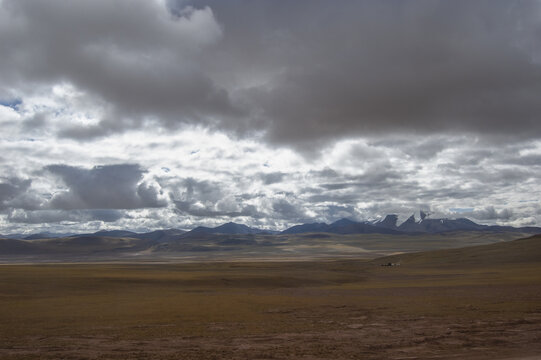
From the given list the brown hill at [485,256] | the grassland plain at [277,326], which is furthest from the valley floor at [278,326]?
the brown hill at [485,256]

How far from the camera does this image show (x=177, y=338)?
2097 cm

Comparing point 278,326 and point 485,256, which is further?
point 485,256

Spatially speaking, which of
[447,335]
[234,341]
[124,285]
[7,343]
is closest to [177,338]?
[234,341]

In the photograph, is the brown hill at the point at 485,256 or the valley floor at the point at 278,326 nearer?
the valley floor at the point at 278,326

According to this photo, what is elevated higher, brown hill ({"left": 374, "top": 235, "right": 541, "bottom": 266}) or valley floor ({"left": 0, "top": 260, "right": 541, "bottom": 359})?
valley floor ({"left": 0, "top": 260, "right": 541, "bottom": 359})

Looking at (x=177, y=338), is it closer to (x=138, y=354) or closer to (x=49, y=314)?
(x=138, y=354)

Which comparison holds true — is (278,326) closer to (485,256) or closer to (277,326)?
(277,326)

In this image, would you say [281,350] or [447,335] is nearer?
[281,350]

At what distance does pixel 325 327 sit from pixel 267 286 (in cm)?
3281

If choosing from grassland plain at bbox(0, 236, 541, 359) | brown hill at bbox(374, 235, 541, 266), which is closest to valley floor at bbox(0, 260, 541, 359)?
grassland plain at bbox(0, 236, 541, 359)

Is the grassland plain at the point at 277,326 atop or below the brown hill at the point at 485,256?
atop

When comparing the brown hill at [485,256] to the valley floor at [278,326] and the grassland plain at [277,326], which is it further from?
the valley floor at [278,326]

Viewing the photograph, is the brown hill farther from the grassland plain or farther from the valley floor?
the valley floor

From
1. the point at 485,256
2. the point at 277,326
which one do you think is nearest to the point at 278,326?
the point at 277,326
